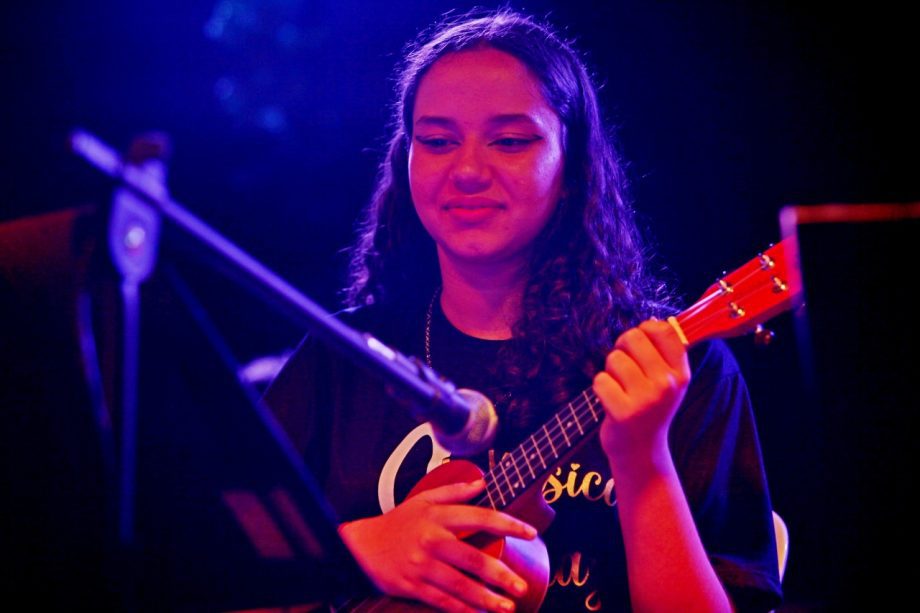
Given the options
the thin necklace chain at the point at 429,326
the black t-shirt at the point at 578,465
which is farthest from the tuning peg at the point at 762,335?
the thin necklace chain at the point at 429,326

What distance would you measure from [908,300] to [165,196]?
0.72m

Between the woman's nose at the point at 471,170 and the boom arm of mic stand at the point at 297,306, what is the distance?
867 mm

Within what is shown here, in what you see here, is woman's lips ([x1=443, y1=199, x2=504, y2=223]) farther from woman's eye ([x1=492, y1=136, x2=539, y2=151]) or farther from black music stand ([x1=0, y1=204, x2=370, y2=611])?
black music stand ([x1=0, y1=204, x2=370, y2=611])

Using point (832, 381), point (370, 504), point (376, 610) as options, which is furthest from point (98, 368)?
point (370, 504)

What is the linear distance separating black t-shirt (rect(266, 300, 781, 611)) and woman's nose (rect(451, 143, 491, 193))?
360mm

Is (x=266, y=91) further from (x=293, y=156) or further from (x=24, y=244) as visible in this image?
(x=24, y=244)

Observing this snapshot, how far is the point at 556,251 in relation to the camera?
1.96 m

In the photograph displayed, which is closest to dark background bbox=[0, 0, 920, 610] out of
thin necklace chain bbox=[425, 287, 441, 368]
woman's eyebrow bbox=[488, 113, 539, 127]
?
thin necklace chain bbox=[425, 287, 441, 368]

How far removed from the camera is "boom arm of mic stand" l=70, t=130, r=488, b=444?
0.73 meters

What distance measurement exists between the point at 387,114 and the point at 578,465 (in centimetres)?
169

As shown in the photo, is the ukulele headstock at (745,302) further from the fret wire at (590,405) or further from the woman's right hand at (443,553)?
the woman's right hand at (443,553)

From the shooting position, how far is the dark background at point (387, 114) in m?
2.48

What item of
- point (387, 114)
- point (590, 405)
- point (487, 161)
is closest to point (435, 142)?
point (487, 161)

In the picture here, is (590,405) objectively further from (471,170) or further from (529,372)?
(471,170)
